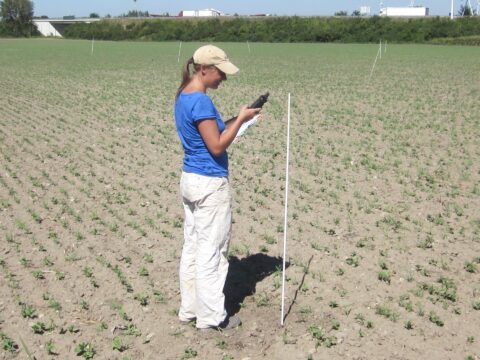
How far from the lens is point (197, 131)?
4.18 meters

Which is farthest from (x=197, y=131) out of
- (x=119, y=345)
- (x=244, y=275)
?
(x=244, y=275)

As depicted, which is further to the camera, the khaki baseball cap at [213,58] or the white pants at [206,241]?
the white pants at [206,241]

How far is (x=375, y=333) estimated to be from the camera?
4668 mm

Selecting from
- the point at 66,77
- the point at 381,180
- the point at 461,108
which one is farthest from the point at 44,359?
the point at 66,77

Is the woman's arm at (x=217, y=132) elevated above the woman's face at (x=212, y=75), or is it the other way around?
the woman's face at (x=212, y=75)

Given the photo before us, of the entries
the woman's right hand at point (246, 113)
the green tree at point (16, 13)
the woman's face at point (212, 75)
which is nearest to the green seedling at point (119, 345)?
the woman's right hand at point (246, 113)

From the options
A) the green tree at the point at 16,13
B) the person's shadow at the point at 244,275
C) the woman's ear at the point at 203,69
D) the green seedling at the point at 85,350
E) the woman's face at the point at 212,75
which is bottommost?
the green seedling at the point at 85,350

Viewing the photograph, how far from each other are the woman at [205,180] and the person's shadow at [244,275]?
0.58 m

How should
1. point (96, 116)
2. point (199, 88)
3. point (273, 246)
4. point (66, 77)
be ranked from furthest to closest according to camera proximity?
point (66, 77), point (96, 116), point (273, 246), point (199, 88)

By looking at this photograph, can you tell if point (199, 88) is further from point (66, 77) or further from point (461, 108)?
point (66, 77)

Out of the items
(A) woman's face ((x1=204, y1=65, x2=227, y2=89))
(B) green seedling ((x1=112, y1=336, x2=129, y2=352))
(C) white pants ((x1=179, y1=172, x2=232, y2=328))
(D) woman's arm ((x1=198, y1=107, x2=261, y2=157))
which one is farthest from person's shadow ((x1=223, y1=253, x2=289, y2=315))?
(A) woman's face ((x1=204, y1=65, x2=227, y2=89))

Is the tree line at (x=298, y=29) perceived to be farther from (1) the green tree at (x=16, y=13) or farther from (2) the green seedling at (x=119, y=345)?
(2) the green seedling at (x=119, y=345)

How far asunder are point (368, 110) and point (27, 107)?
9.49 metres

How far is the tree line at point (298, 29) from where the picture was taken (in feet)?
235
